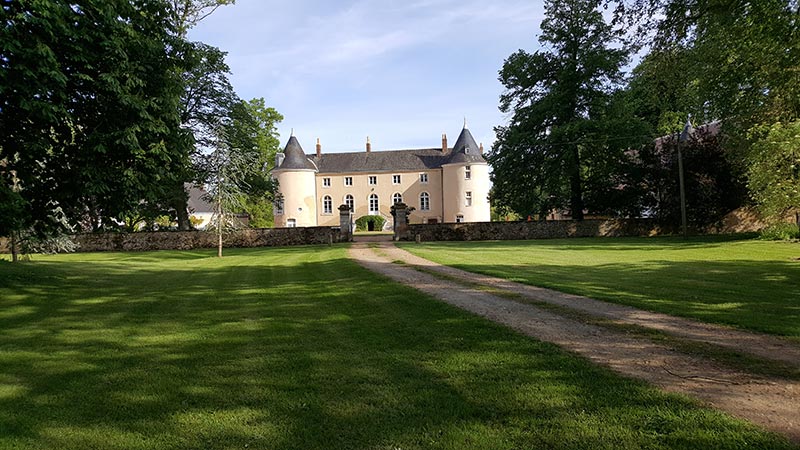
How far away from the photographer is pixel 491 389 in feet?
13.3

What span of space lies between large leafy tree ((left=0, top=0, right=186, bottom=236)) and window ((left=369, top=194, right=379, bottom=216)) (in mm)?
45889

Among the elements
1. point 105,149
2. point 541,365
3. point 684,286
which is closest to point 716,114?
point 684,286

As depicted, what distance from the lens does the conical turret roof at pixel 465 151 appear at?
54.3m

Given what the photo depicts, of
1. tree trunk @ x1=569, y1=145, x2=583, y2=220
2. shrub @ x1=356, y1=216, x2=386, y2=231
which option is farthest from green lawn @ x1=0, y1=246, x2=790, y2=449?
shrub @ x1=356, y1=216, x2=386, y2=231

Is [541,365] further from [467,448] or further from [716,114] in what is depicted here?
[716,114]

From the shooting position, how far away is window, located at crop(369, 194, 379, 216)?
58.2m

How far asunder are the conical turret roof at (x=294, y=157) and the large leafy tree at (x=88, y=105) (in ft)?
137

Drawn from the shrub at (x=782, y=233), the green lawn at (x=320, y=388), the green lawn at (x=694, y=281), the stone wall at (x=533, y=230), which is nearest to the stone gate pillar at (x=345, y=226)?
the stone wall at (x=533, y=230)

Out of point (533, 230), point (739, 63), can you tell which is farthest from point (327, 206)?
point (739, 63)

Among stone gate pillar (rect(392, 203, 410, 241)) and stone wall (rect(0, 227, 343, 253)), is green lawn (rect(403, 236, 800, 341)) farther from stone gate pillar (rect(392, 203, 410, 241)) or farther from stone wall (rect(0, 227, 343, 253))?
stone wall (rect(0, 227, 343, 253))

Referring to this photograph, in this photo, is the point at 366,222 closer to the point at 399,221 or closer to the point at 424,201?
the point at 424,201

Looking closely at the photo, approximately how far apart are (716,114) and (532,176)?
13.3m

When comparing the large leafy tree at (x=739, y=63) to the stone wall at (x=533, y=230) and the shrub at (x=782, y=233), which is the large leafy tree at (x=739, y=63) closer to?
the shrub at (x=782, y=233)

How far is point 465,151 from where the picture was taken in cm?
5462
